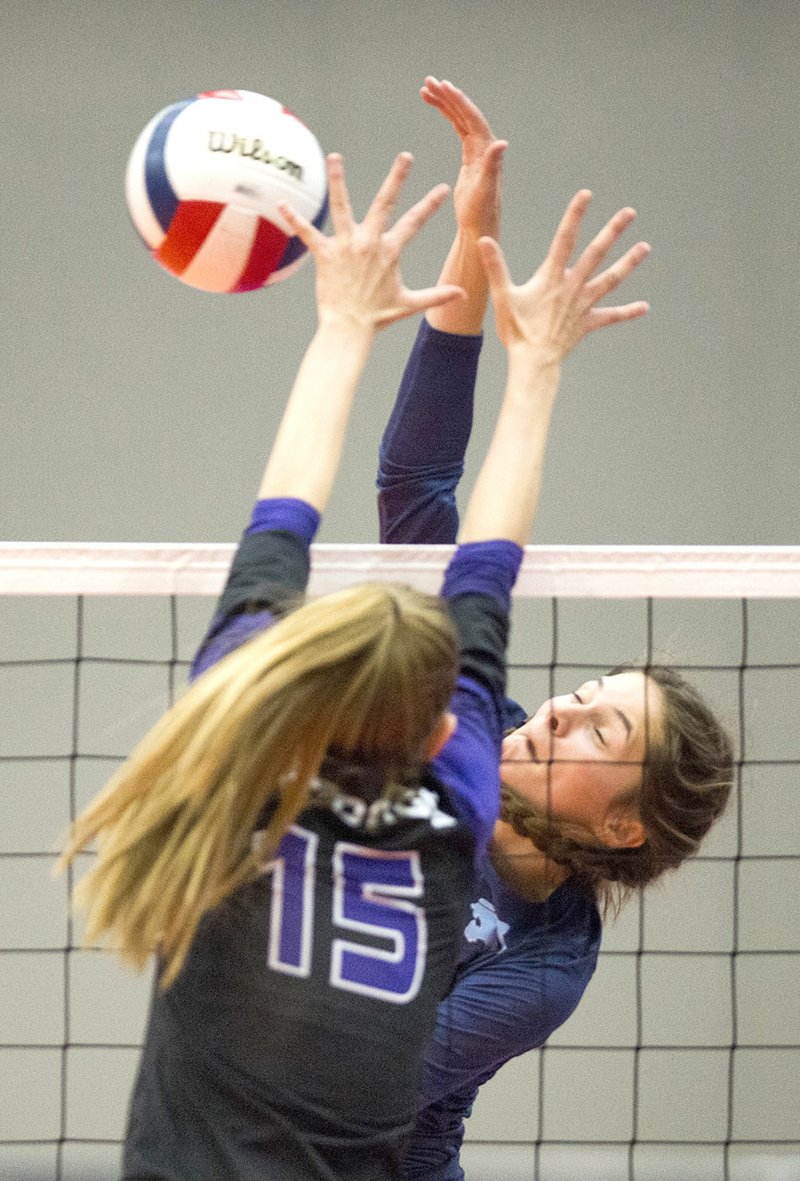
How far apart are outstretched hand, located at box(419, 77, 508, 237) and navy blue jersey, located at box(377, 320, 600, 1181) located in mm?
196

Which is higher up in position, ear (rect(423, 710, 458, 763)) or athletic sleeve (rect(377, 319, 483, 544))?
athletic sleeve (rect(377, 319, 483, 544))

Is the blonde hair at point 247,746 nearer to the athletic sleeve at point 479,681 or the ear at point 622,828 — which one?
the athletic sleeve at point 479,681

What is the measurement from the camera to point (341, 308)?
74.6 inches

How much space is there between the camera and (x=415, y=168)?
4.88m

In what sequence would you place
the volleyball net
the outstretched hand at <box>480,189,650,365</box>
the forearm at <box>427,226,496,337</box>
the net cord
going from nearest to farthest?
the outstretched hand at <box>480,189,650,365</box> → the net cord → the forearm at <box>427,226,496,337</box> → the volleyball net

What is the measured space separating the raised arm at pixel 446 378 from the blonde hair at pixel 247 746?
1002mm

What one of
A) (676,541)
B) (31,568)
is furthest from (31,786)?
(31,568)

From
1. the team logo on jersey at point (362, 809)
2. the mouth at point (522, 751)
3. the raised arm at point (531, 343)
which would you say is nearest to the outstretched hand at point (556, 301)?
the raised arm at point (531, 343)

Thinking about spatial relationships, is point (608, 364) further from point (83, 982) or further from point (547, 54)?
point (83, 982)

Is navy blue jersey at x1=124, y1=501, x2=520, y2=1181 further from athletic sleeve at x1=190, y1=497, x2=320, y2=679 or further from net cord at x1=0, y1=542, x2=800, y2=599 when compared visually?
net cord at x1=0, y1=542, x2=800, y2=599

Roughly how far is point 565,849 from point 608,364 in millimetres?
2702

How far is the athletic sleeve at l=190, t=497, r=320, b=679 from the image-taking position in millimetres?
1654

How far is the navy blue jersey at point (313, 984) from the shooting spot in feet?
5.08

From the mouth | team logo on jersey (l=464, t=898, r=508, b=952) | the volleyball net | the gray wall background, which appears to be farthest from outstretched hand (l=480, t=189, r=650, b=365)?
the gray wall background
